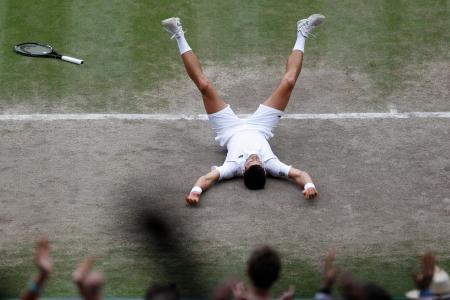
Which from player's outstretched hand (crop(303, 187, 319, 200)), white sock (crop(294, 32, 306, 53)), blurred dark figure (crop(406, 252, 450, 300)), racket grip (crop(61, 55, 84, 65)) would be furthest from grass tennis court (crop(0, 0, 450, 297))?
blurred dark figure (crop(406, 252, 450, 300))

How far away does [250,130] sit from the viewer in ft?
46.5

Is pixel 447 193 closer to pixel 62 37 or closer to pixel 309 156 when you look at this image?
pixel 309 156

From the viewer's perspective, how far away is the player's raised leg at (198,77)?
14219 millimetres

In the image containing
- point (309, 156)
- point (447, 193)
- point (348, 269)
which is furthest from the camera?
point (309, 156)

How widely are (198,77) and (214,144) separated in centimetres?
95

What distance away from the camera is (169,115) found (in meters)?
15.1

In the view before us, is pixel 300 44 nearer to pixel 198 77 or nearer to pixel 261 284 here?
pixel 198 77

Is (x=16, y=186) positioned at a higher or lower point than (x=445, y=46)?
lower

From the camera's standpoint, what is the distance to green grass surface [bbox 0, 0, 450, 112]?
51.0ft

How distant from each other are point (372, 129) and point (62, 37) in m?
5.05

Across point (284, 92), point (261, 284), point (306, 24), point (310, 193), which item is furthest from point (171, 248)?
point (306, 24)

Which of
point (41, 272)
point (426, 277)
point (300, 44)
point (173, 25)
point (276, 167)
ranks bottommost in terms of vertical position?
point (276, 167)

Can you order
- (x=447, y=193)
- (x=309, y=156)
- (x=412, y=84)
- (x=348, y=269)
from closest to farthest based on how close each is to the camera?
(x=348, y=269) → (x=447, y=193) → (x=309, y=156) → (x=412, y=84)

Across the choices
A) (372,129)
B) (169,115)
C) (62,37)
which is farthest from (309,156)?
(62,37)
